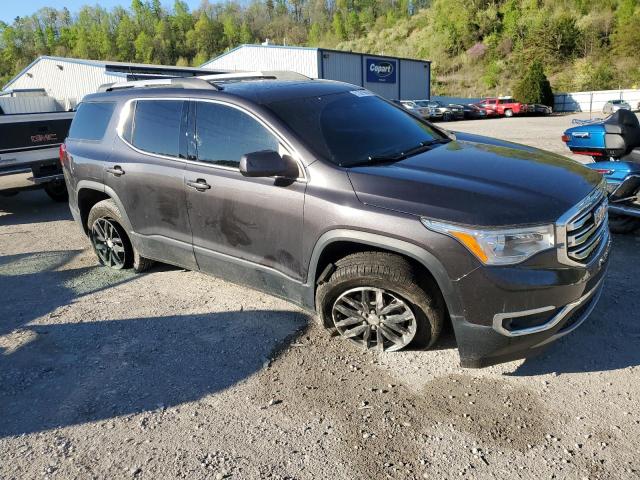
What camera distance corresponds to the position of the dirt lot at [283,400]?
8.55ft

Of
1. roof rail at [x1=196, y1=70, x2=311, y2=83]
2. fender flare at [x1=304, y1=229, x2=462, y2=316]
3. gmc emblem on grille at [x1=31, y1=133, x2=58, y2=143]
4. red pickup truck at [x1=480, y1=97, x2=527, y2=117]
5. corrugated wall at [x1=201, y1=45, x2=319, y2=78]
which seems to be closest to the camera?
fender flare at [x1=304, y1=229, x2=462, y2=316]

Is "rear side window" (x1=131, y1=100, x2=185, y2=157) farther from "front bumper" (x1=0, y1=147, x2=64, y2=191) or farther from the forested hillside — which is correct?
the forested hillside

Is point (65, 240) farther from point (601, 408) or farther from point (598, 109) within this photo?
point (598, 109)

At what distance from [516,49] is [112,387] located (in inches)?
2746

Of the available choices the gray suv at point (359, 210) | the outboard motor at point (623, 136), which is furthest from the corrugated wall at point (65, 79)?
the outboard motor at point (623, 136)

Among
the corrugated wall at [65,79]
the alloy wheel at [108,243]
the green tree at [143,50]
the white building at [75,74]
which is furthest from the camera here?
the green tree at [143,50]

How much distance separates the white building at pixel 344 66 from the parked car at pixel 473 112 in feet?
22.4

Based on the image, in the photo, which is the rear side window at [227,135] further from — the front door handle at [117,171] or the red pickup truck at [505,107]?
the red pickup truck at [505,107]

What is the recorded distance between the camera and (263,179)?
11.9 feet

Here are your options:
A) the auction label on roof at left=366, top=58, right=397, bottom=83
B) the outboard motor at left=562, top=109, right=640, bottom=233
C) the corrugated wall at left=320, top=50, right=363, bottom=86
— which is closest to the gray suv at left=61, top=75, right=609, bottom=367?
the outboard motor at left=562, top=109, right=640, bottom=233

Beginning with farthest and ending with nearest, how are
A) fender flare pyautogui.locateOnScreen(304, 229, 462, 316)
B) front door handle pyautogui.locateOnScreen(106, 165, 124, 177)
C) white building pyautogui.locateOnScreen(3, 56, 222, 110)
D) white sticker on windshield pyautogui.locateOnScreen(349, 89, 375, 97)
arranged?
1. white building pyautogui.locateOnScreen(3, 56, 222, 110)
2. front door handle pyautogui.locateOnScreen(106, 165, 124, 177)
3. white sticker on windshield pyautogui.locateOnScreen(349, 89, 375, 97)
4. fender flare pyautogui.locateOnScreen(304, 229, 462, 316)

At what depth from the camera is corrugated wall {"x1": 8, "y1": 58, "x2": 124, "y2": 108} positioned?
32.8m

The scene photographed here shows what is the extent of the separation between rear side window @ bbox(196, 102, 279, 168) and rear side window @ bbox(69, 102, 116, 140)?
140 cm

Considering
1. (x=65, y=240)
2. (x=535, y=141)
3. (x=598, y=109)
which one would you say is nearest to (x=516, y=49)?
(x=598, y=109)
